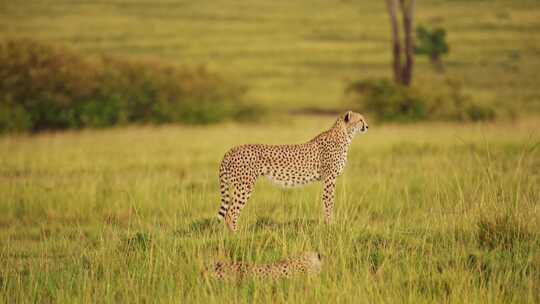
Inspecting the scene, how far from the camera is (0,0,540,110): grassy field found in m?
30.7

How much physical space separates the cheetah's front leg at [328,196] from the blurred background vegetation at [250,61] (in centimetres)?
1233

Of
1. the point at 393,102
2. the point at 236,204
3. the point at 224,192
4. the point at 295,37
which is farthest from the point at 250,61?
the point at 236,204

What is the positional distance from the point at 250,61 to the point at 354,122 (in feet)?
92.3

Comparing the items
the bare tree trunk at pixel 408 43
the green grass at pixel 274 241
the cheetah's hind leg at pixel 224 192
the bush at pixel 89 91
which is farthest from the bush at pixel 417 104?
the cheetah's hind leg at pixel 224 192

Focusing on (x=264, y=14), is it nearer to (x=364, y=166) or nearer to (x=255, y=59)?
(x=255, y=59)

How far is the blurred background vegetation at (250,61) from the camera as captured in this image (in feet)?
60.4

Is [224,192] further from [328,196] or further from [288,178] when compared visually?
[328,196]

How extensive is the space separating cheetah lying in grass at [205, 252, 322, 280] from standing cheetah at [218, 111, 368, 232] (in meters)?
0.92

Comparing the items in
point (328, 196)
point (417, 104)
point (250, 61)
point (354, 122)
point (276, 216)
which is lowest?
point (417, 104)

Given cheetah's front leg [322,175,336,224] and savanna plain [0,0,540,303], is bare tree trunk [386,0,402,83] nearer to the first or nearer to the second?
savanna plain [0,0,540,303]

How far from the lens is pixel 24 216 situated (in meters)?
8.05

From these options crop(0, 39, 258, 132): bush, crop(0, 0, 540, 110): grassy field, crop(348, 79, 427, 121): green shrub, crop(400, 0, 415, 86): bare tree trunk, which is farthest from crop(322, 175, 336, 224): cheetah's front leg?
crop(0, 0, 540, 110): grassy field

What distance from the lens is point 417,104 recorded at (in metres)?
19.6

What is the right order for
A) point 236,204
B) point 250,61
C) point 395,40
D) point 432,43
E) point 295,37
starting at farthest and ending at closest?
point 295,37 < point 250,61 < point 432,43 < point 395,40 < point 236,204
